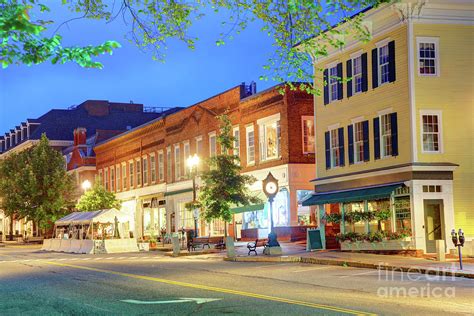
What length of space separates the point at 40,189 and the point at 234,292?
54944 mm

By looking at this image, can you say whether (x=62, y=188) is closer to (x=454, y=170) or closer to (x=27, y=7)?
(x=454, y=170)

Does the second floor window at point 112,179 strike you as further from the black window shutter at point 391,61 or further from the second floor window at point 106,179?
the black window shutter at point 391,61

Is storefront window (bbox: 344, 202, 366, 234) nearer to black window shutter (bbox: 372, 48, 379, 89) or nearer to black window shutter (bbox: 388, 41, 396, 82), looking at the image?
black window shutter (bbox: 372, 48, 379, 89)

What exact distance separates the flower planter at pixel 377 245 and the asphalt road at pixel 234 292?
5.07 metres

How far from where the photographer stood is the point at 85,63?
30.0ft

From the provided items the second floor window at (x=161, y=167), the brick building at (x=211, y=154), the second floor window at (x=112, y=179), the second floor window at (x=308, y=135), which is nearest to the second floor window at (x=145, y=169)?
the brick building at (x=211, y=154)

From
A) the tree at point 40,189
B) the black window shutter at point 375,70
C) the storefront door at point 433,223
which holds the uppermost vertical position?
the black window shutter at point 375,70

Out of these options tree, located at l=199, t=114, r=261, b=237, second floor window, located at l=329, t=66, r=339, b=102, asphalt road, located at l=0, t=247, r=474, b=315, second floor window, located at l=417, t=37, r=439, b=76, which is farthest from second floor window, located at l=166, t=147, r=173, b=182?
asphalt road, located at l=0, t=247, r=474, b=315

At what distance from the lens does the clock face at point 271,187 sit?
32438 millimetres

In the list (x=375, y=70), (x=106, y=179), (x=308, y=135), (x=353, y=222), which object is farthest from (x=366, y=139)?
(x=106, y=179)

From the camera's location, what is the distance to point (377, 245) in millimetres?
30047

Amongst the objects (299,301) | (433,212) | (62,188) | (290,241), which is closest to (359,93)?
(433,212)

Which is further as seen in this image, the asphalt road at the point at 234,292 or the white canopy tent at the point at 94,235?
the white canopy tent at the point at 94,235

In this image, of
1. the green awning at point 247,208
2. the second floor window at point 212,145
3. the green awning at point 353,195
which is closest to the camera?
the green awning at point 353,195
